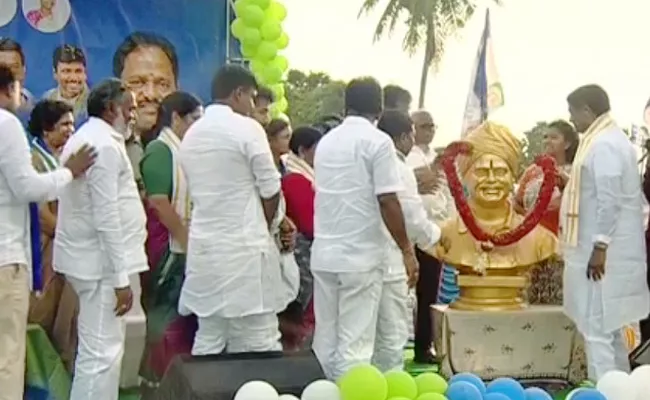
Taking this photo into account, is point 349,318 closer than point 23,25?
Yes

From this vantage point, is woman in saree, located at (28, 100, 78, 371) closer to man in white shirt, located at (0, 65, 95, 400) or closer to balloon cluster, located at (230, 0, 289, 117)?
man in white shirt, located at (0, 65, 95, 400)

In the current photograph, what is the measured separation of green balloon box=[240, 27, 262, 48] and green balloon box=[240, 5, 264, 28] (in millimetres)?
40

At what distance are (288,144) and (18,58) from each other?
1713 millimetres

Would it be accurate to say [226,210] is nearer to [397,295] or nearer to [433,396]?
[397,295]

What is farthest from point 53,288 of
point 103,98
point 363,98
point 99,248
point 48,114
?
point 363,98

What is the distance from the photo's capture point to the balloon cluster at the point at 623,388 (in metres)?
3.32

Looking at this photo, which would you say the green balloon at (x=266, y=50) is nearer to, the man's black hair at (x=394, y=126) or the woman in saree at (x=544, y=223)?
the man's black hair at (x=394, y=126)

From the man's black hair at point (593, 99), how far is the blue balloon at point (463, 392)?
2.39m

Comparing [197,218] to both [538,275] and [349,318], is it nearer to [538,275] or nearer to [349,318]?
[349,318]

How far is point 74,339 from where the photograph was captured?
504cm

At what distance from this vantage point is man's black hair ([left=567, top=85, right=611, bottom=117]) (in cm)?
533

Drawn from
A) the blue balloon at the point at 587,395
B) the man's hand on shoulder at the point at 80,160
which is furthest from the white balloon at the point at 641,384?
the man's hand on shoulder at the point at 80,160

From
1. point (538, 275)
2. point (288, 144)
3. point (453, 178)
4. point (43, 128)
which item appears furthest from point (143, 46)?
point (538, 275)

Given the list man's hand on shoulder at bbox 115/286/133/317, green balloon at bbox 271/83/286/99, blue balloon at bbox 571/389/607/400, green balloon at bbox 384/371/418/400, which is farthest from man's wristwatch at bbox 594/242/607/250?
green balloon at bbox 271/83/286/99
